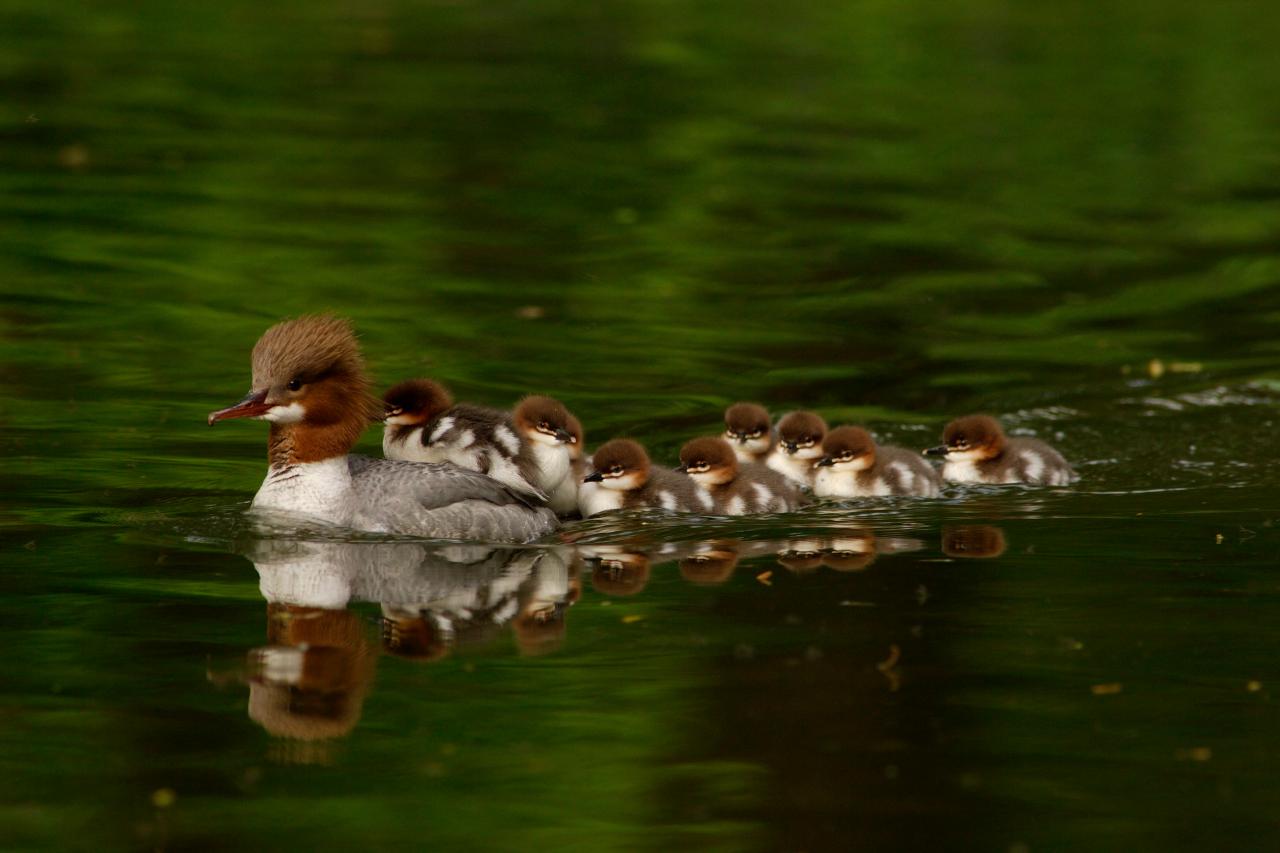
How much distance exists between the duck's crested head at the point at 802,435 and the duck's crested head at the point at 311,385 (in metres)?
2.16

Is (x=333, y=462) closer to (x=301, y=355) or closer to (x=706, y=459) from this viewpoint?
(x=301, y=355)

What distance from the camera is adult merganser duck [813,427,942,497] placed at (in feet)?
30.0

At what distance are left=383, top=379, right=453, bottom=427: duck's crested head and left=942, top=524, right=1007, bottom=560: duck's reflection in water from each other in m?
2.08

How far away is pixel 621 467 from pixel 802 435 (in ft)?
3.54

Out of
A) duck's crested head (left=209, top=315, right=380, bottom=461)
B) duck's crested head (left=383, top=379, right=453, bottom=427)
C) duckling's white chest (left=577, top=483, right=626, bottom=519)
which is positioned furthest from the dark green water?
duck's crested head (left=383, top=379, right=453, bottom=427)

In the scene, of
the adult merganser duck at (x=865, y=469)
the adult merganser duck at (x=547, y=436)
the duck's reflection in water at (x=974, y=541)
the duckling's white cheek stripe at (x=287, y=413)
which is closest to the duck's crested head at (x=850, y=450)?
the adult merganser duck at (x=865, y=469)

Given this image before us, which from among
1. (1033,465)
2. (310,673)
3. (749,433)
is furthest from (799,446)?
(310,673)

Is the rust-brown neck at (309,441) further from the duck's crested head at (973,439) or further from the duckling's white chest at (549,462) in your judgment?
the duck's crested head at (973,439)

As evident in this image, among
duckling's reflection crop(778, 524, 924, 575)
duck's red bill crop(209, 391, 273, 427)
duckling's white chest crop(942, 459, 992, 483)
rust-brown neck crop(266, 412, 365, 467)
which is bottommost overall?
duckling's white chest crop(942, 459, 992, 483)

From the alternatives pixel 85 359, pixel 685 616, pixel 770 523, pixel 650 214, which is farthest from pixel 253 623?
pixel 650 214

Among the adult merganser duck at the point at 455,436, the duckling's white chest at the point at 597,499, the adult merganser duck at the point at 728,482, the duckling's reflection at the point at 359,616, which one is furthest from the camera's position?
the adult merganser duck at the point at 728,482

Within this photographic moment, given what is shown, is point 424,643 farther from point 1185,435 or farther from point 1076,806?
point 1185,435

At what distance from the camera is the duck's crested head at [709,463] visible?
29.2 ft

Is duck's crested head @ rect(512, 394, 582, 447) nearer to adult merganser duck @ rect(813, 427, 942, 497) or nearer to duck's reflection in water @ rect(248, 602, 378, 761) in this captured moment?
adult merganser duck @ rect(813, 427, 942, 497)
